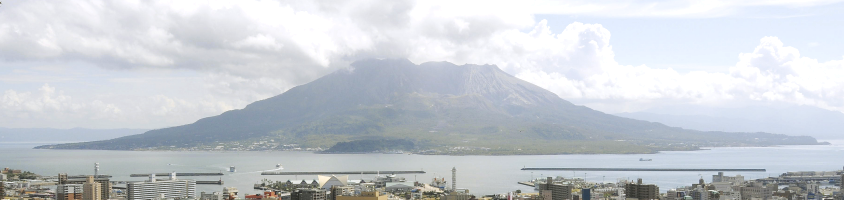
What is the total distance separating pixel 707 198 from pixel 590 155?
7893 cm

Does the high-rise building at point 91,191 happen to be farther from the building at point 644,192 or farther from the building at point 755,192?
the building at point 755,192

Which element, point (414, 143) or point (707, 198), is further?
point (414, 143)

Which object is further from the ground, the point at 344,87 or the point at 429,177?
the point at 344,87

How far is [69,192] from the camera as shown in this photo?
4388 cm

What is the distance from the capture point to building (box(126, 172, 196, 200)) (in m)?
46.9

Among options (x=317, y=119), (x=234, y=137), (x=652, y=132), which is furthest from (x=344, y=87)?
(x=652, y=132)

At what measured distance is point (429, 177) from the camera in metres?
71.9

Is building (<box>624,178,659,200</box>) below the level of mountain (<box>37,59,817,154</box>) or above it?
below

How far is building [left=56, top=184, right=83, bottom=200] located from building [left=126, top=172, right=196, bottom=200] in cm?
291

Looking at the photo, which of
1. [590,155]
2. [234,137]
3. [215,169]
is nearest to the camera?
[215,169]

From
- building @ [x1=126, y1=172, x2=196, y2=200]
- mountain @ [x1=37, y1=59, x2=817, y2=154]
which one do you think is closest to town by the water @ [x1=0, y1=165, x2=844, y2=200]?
building @ [x1=126, y1=172, x2=196, y2=200]

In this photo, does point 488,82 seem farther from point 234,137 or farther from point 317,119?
point 234,137

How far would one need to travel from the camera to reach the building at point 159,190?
154 ft

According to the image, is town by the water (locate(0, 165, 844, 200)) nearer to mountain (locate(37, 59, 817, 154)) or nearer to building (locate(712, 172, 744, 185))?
building (locate(712, 172, 744, 185))
